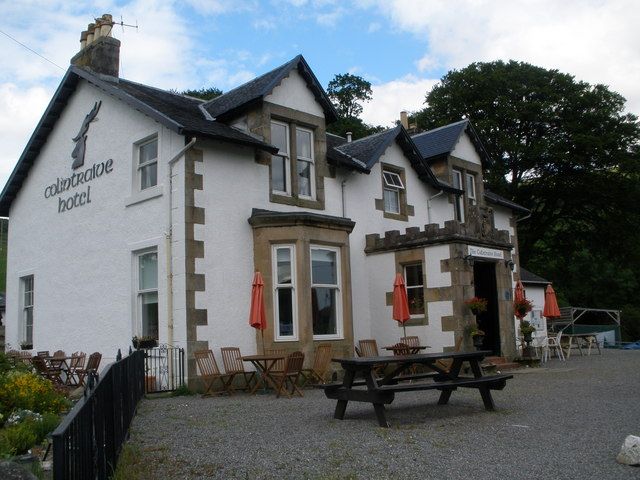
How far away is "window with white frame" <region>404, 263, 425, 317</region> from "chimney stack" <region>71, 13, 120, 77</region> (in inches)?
345

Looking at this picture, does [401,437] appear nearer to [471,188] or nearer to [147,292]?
[147,292]

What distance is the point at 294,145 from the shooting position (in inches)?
624

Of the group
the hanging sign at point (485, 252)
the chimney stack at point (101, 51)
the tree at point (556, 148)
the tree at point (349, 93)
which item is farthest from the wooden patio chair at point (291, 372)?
the tree at point (349, 93)

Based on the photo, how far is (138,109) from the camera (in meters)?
14.5

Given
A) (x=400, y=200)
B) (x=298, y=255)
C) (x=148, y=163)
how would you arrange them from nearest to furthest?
1. (x=298, y=255)
2. (x=148, y=163)
3. (x=400, y=200)

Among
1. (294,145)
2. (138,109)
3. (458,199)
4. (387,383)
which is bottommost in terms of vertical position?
(387,383)

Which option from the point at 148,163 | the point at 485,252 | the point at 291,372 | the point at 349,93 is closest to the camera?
the point at 291,372

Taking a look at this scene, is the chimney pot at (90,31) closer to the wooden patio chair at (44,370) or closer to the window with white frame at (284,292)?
the window with white frame at (284,292)

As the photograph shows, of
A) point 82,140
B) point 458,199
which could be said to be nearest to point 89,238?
point 82,140

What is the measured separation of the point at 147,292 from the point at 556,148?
80.9ft

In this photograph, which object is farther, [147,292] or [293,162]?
[293,162]

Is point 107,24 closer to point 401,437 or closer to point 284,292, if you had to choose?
point 284,292

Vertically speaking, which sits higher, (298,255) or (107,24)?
(107,24)

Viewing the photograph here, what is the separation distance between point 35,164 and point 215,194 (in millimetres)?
7424
